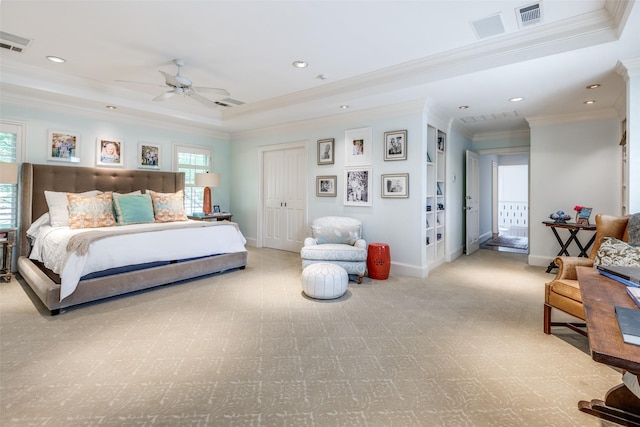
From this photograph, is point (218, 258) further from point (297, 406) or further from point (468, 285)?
point (468, 285)

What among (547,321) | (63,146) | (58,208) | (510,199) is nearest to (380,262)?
(547,321)

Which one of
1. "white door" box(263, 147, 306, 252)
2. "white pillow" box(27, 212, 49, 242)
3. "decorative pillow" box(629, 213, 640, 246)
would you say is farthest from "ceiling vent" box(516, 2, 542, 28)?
"white pillow" box(27, 212, 49, 242)

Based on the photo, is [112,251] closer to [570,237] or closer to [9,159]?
[9,159]

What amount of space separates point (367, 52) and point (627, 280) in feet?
9.75

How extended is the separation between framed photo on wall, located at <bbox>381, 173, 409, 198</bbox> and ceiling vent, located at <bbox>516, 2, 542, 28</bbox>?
223 cm

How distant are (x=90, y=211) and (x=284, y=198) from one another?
125 inches

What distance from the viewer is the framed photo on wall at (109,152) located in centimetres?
531

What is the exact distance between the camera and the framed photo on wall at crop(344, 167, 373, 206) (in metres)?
5.12

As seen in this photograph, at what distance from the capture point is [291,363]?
229 centimetres

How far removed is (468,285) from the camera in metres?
4.30

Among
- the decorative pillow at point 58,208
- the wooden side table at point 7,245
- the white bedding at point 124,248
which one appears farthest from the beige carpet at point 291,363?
the decorative pillow at point 58,208

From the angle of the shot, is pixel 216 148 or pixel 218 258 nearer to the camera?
pixel 218 258

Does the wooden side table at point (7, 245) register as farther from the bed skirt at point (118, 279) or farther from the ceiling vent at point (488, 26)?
the ceiling vent at point (488, 26)

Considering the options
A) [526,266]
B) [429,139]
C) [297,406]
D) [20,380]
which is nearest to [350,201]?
[429,139]
